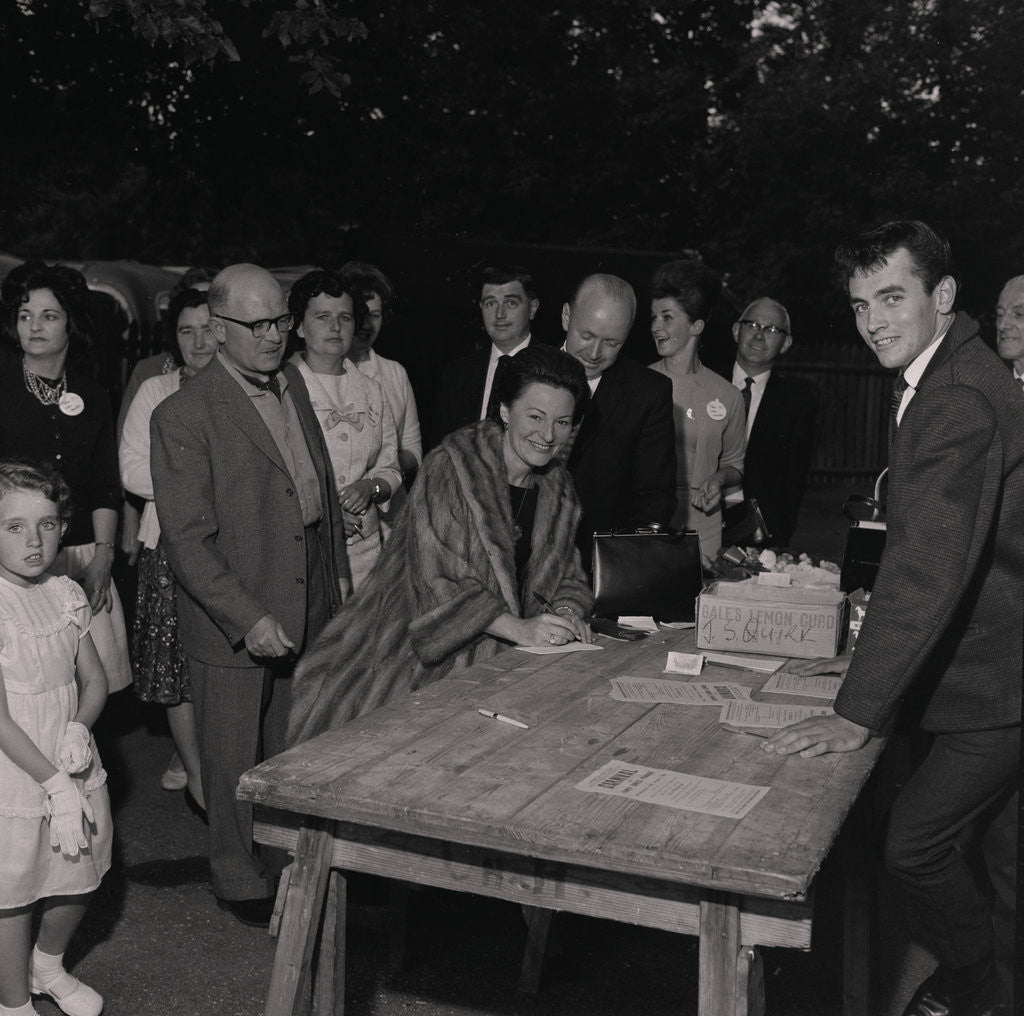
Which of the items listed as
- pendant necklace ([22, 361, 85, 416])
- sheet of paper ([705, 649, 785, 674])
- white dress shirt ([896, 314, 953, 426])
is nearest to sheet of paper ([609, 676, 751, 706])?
sheet of paper ([705, 649, 785, 674])

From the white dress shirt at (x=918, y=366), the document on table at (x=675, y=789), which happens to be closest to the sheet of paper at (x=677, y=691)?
the document on table at (x=675, y=789)

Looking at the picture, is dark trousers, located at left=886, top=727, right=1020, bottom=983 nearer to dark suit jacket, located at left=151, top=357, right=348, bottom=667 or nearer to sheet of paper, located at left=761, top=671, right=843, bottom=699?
sheet of paper, located at left=761, top=671, right=843, bottom=699

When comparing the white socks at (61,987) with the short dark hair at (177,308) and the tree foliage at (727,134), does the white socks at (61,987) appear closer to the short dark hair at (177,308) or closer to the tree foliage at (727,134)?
the short dark hair at (177,308)

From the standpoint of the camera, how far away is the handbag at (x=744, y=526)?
5.33 meters

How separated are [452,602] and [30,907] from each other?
4.37 ft

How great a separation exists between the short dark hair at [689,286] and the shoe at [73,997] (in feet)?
11.8

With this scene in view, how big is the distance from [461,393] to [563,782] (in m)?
3.39

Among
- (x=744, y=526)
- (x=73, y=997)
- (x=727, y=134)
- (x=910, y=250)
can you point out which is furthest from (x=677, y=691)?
(x=727, y=134)

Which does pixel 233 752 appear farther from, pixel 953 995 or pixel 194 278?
pixel 194 278

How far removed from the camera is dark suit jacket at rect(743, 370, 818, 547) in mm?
6328

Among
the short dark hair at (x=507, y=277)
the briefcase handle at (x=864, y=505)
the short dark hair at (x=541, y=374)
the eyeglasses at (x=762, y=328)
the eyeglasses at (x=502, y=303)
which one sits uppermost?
Answer: the short dark hair at (x=507, y=277)

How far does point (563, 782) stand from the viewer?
2.54 meters

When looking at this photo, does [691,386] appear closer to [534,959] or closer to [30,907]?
[534,959]

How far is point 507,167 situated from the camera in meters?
22.8
